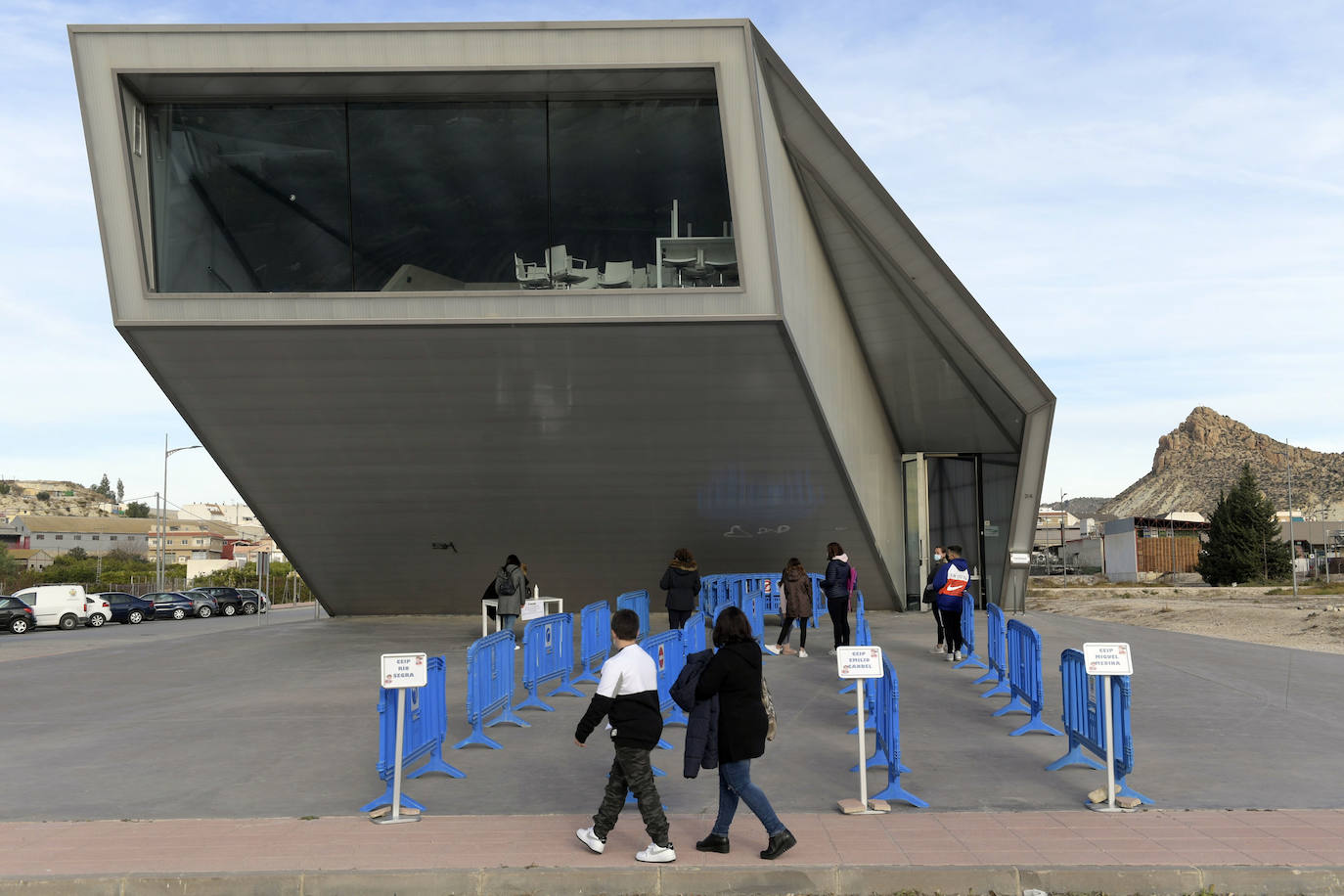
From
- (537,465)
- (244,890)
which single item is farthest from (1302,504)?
(244,890)

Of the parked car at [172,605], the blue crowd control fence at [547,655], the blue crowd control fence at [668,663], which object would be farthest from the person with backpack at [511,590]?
the parked car at [172,605]

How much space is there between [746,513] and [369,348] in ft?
26.7

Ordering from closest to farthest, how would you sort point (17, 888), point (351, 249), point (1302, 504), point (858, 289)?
point (17, 888) → point (351, 249) → point (858, 289) → point (1302, 504)

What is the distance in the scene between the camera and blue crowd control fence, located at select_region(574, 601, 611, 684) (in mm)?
13812

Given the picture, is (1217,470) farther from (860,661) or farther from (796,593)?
(860,661)

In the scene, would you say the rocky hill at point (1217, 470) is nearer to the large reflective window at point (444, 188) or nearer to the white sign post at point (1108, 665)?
the large reflective window at point (444, 188)

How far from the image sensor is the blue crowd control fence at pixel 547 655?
1133cm

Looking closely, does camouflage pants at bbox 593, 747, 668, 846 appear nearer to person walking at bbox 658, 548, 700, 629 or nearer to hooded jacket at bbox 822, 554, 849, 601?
hooded jacket at bbox 822, 554, 849, 601

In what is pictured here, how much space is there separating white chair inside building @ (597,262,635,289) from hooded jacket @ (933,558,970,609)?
239 inches

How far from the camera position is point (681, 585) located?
15.7m

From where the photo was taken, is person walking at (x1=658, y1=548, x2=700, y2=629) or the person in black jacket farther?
person walking at (x1=658, y1=548, x2=700, y2=629)

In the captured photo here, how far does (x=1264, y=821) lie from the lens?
22.2 ft

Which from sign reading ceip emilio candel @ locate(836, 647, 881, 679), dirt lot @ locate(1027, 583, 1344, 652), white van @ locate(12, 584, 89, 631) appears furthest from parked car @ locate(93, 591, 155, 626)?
sign reading ceip emilio candel @ locate(836, 647, 881, 679)

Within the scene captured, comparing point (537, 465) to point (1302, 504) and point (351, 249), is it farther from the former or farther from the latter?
point (1302, 504)
